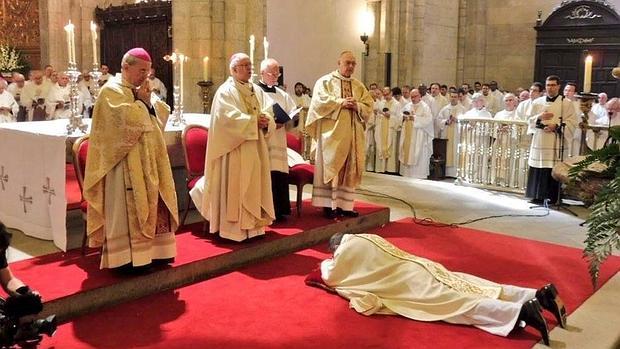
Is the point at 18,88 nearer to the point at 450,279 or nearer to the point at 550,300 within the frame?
the point at 450,279

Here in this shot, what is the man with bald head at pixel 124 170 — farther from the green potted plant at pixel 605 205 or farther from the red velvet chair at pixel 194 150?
the green potted plant at pixel 605 205

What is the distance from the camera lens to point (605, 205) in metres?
3.27

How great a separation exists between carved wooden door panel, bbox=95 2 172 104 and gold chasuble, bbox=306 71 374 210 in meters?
6.50

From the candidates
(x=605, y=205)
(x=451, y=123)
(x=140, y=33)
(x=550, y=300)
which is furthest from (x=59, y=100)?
(x=605, y=205)

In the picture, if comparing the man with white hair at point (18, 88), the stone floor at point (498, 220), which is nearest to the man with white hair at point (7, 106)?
the man with white hair at point (18, 88)

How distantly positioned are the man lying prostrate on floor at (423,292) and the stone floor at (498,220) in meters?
0.28

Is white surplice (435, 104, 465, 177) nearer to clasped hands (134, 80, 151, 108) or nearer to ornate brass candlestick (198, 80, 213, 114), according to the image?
ornate brass candlestick (198, 80, 213, 114)

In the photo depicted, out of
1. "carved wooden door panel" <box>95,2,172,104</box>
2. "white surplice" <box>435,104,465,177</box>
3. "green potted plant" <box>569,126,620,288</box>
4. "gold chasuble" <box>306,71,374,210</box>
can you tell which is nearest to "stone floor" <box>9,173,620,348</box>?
"green potted plant" <box>569,126,620,288</box>

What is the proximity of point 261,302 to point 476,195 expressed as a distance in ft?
17.1

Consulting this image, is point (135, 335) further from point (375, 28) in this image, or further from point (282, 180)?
point (375, 28)

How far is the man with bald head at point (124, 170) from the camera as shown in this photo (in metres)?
4.35

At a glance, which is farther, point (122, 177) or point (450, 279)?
point (122, 177)

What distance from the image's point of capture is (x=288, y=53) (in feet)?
46.4

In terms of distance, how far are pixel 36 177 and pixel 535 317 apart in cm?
425
